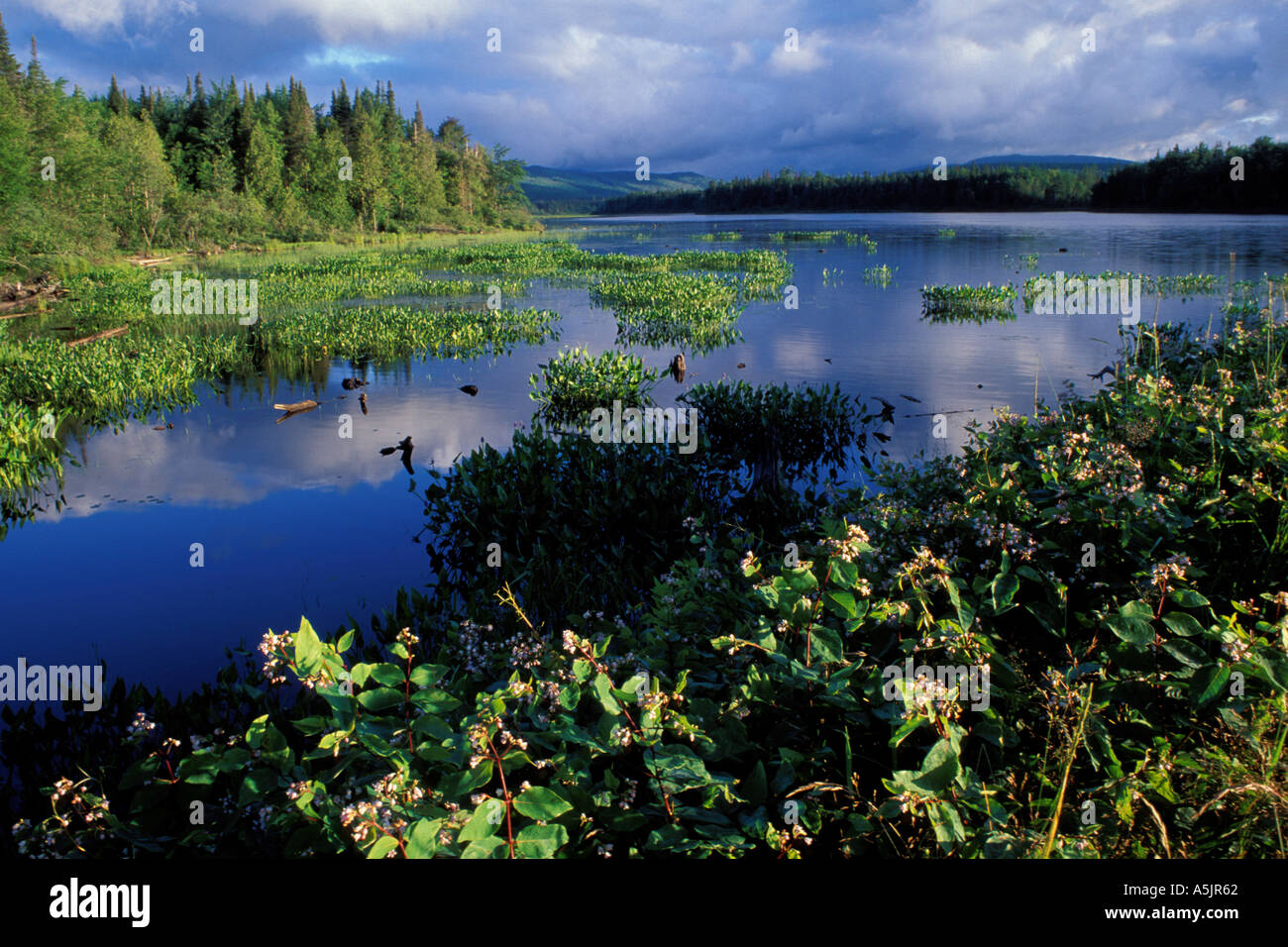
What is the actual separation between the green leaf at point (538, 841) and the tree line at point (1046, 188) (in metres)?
68.6

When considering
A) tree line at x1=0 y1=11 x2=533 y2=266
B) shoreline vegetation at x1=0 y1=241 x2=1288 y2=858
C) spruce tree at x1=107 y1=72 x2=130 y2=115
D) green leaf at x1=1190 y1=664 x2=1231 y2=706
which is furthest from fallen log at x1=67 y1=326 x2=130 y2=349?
spruce tree at x1=107 y1=72 x2=130 y2=115

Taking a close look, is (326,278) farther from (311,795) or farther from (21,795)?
(311,795)

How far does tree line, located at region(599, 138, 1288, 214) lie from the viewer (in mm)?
91438

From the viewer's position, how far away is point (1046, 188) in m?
132

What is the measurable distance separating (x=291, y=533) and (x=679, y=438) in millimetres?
5701

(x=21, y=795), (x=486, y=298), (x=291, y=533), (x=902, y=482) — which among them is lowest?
(x=21, y=795)

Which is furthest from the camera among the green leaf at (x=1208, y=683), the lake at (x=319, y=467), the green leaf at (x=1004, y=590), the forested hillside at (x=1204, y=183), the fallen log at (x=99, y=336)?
the forested hillside at (x=1204, y=183)

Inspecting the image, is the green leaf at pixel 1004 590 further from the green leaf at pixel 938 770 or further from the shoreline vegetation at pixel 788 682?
the green leaf at pixel 938 770

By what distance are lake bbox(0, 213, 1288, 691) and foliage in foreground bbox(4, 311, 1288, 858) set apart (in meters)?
4.52

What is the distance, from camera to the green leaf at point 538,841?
238 cm

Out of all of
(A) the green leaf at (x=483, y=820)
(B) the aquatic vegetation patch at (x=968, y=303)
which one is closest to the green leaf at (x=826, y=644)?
(A) the green leaf at (x=483, y=820)
